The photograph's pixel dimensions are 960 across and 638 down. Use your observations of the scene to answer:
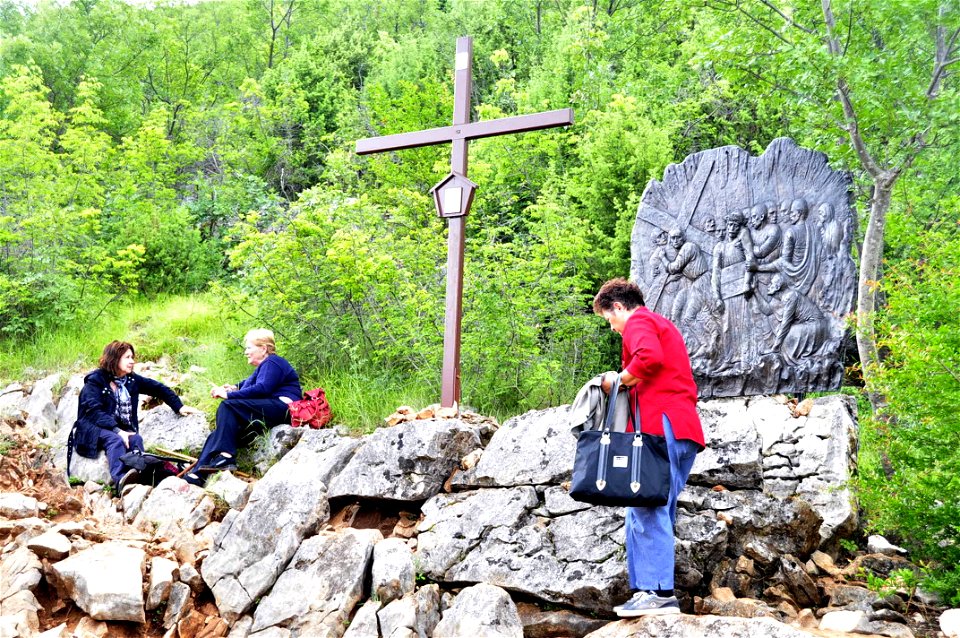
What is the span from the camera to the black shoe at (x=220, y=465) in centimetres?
685

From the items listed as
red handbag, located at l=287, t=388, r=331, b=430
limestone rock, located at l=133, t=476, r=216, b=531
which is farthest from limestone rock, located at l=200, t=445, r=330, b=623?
red handbag, located at l=287, t=388, r=331, b=430

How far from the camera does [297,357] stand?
29.6 feet

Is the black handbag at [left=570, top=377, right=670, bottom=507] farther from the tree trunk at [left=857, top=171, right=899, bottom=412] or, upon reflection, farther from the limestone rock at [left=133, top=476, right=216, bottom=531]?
the limestone rock at [left=133, top=476, right=216, bottom=531]

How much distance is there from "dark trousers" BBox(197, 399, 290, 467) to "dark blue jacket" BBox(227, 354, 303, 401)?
0.06 meters

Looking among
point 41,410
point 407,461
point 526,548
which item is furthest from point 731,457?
point 41,410

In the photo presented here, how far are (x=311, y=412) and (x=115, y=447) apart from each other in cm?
173

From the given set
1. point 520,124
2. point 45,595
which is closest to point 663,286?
point 520,124

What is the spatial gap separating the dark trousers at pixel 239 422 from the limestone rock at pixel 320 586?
5.46 feet

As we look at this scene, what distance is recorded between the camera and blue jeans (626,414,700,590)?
4.12m

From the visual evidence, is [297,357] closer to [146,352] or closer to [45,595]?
[146,352]

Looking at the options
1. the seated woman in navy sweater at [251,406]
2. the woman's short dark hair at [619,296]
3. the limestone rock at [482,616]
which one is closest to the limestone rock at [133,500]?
the seated woman in navy sweater at [251,406]

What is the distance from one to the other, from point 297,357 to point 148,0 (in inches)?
735

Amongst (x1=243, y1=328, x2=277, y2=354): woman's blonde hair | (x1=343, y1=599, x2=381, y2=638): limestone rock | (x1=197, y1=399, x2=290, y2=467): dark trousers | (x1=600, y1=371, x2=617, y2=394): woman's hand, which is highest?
(x1=600, y1=371, x2=617, y2=394): woman's hand

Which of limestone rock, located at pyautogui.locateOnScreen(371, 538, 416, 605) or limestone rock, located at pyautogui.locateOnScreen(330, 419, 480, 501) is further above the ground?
limestone rock, located at pyautogui.locateOnScreen(330, 419, 480, 501)
